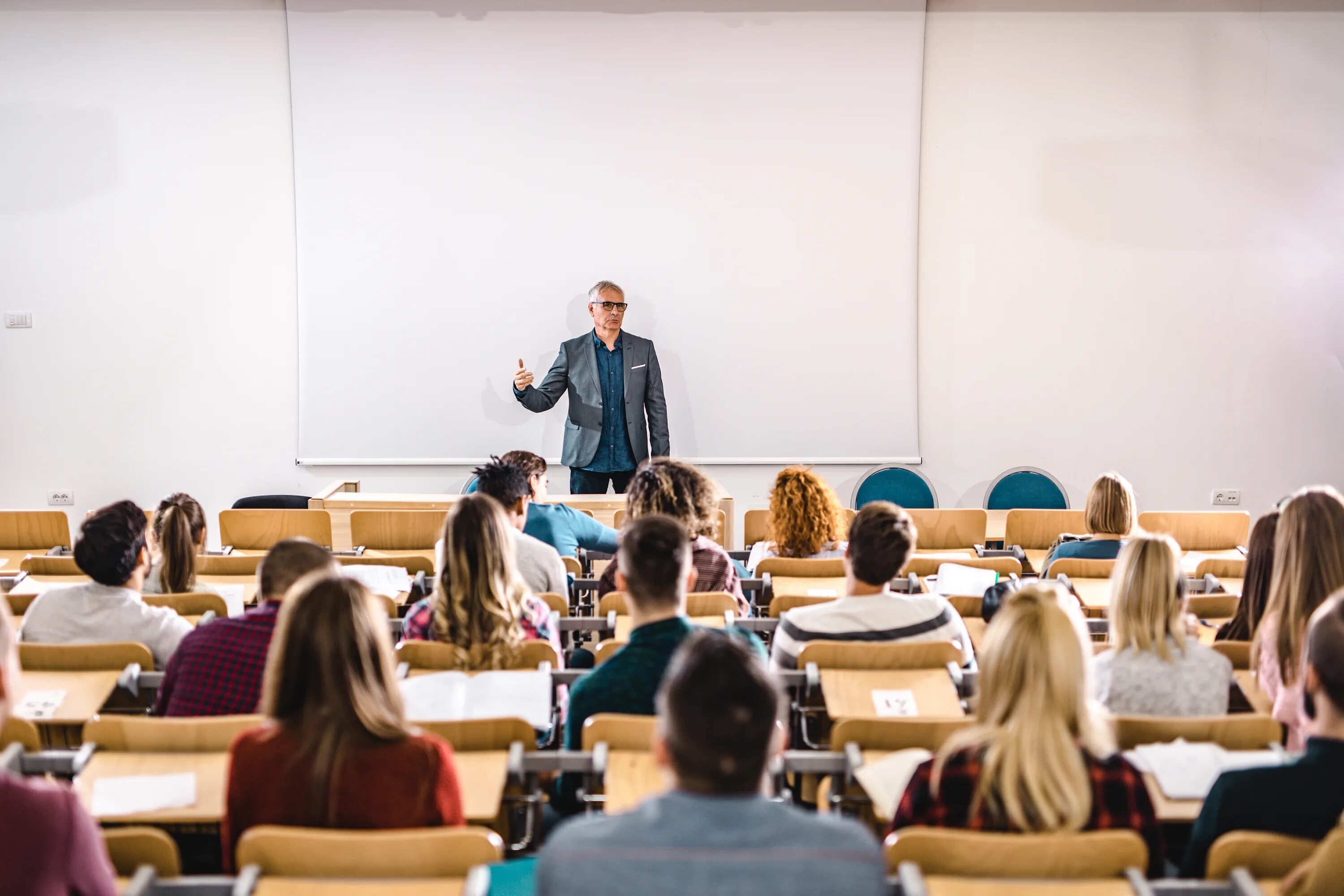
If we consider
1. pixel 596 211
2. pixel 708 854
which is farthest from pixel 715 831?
pixel 596 211

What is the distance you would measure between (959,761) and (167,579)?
301 cm

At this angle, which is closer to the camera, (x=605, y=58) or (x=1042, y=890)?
(x=1042, y=890)

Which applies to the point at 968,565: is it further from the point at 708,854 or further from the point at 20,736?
the point at 20,736

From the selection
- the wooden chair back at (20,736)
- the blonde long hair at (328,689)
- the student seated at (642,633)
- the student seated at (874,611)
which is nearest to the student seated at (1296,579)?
the student seated at (874,611)

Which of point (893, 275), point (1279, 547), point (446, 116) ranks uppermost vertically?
point (446, 116)

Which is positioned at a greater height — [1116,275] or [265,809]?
[1116,275]

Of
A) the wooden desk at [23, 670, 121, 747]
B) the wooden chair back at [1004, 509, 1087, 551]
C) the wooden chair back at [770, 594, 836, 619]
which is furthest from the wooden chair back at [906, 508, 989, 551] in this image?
the wooden desk at [23, 670, 121, 747]

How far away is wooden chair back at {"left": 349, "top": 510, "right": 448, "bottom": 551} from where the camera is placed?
17.6ft

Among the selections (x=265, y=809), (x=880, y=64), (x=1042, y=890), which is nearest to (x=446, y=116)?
(x=880, y=64)

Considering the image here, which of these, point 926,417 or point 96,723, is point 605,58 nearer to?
point 926,417

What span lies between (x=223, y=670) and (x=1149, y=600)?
2396 mm

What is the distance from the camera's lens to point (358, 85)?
7.15 m

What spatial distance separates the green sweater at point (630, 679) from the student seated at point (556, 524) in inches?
72.4

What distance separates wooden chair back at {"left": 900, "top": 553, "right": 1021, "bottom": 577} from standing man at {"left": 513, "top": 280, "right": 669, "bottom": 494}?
96.9 inches
